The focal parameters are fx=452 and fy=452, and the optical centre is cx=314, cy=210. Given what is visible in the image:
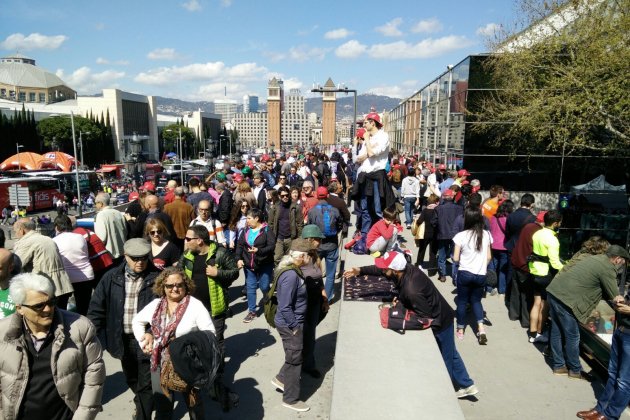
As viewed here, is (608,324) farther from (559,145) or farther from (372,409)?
(559,145)

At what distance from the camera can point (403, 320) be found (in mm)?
4305

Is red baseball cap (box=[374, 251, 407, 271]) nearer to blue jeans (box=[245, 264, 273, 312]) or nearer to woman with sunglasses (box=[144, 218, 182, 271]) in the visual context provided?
woman with sunglasses (box=[144, 218, 182, 271])

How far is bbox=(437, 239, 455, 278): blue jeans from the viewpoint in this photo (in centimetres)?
821

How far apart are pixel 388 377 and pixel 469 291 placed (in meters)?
2.69


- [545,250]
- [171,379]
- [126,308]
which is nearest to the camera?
[171,379]

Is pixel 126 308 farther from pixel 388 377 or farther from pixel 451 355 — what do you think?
pixel 451 355

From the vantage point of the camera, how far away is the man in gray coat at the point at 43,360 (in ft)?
9.09

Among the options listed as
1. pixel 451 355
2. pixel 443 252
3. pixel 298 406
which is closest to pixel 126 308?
pixel 298 406

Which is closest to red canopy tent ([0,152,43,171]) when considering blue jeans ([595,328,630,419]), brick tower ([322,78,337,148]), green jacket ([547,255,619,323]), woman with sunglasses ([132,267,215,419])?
woman with sunglasses ([132,267,215,419])

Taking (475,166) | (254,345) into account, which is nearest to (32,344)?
(254,345)

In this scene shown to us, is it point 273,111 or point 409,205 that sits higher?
point 273,111

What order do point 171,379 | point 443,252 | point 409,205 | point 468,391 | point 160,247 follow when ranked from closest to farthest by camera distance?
point 171,379 → point 468,391 → point 160,247 → point 443,252 → point 409,205

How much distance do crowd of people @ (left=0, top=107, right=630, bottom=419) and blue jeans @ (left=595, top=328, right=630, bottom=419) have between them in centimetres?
1

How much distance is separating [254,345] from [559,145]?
12640 millimetres
